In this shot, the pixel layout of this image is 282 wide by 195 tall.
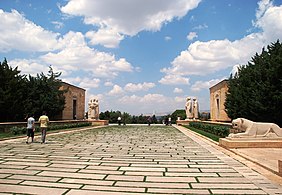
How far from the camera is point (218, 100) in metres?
33.5

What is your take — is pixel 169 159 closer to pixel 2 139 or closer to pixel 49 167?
pixel 49 167

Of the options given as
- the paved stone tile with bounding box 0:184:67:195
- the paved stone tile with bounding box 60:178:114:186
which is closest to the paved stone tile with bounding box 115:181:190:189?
the paved stone tile with bounding box 60:178:114:186

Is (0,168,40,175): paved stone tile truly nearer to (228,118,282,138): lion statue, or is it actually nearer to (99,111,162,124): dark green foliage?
(228,118,282,138): lion statue

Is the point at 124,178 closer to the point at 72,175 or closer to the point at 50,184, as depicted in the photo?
the point at 72,175

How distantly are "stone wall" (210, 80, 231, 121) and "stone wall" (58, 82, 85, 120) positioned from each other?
1747cm

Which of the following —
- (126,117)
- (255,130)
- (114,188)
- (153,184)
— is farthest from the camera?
(126,117)

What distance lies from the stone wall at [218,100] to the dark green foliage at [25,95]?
17.5 meters

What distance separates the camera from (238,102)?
21.1 meters

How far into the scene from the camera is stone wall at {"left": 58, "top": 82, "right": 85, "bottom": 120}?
32.3 meters

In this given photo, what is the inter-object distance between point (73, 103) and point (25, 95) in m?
11.3

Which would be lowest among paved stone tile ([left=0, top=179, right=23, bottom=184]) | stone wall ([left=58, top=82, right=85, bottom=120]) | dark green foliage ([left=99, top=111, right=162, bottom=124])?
paved stone tile ([left=0, top=179, right=23, bottom=184])

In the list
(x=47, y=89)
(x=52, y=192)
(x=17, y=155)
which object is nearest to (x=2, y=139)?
(x=17, y=155)

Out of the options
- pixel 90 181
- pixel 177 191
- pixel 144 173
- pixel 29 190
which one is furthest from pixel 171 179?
pixel 29 190

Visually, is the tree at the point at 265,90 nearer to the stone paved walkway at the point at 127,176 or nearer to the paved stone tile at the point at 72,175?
the stone paved walkway at the point at 127,176
